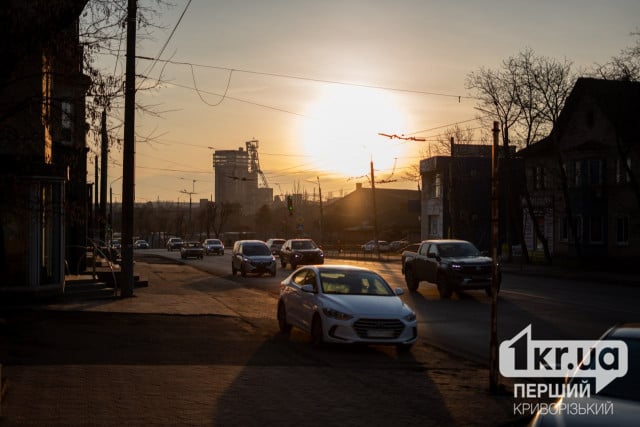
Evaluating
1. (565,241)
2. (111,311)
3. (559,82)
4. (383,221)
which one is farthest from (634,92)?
(383,221)

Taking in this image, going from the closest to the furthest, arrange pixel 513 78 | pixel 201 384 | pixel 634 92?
pixel 201 384
pixel 634 92
pixel 513 78

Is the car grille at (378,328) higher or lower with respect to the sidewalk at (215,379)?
higher

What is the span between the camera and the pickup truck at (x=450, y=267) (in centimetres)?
2473

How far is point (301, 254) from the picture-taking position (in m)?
44.1

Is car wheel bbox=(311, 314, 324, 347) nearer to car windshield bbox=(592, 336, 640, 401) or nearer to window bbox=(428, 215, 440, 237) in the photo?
car windshield bbox=(592, 336, 640, 401)

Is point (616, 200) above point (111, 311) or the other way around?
above

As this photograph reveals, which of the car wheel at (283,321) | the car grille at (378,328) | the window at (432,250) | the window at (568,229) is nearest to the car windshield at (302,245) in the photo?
the window at (568,229)

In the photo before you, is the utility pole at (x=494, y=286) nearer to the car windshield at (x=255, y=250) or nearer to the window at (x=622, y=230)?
the car windshield at (x=255, y=250)

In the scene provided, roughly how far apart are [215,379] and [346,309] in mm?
3447

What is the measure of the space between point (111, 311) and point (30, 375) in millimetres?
8587

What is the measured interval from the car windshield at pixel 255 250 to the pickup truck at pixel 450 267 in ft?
38.8

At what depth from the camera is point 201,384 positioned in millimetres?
10281

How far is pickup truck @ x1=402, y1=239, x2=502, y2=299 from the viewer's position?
2473cm

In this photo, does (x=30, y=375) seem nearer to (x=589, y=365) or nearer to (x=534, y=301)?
(x=589, y=365)
